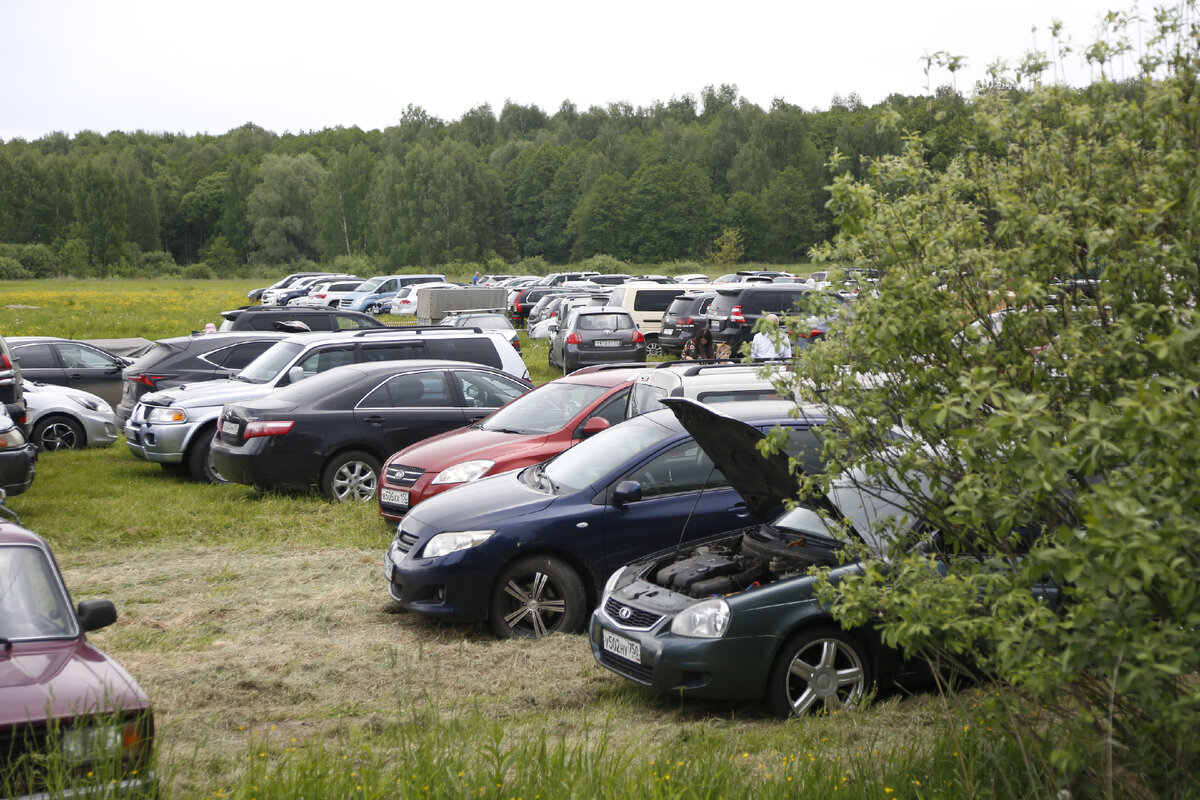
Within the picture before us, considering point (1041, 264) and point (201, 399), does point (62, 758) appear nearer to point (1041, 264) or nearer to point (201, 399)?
point (1041, 264)

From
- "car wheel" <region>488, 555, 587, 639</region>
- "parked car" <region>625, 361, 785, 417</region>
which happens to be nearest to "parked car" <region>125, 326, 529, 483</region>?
"parked car" <region>625, 361, 785, 417</region>

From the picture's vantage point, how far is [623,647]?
6.05m

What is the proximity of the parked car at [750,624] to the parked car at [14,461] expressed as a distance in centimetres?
698

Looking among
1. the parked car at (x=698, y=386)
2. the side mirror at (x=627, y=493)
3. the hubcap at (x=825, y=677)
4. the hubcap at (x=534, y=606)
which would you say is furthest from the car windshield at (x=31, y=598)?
the parked car at (x=698, y=386)

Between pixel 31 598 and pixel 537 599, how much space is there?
330 cm

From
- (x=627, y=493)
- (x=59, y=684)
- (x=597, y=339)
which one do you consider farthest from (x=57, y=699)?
(x=597, y=339)

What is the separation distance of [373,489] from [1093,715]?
9417 mm

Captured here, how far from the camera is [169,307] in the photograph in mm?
48688

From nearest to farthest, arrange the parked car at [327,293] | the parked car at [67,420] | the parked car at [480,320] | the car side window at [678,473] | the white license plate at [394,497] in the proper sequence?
the car side window at [678,473]
the white license plate at [394,497]
the parked car at [67,420]
the parked car at [480,320]
the parked car at [327,293]

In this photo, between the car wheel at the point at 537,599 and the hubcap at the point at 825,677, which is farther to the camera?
the car wheel at the point at 537,599

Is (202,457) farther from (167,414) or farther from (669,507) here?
(669,507)

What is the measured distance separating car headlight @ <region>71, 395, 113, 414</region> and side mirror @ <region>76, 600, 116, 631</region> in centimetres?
1176

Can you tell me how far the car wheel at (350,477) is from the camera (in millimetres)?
11961

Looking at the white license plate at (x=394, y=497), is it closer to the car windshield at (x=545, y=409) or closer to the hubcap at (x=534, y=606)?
the car windshield at (x=545, y=409)
